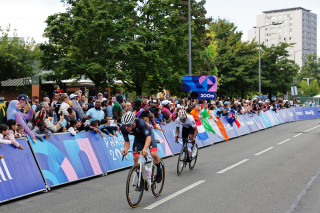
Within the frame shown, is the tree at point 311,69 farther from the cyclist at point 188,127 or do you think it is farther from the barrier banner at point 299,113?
the cyclist at point 188,127

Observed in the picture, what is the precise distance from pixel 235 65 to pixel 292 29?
428 feet

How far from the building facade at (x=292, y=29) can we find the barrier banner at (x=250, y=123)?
149m

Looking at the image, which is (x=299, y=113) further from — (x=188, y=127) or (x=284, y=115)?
(x=188, y=127)

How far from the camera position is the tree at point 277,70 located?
5684 centimetres

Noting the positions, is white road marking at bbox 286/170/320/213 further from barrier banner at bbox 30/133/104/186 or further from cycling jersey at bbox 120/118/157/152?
barrier banner at bbox 30/133/104/186

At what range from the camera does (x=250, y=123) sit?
2572cm

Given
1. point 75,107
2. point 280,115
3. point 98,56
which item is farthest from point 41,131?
point 280,115

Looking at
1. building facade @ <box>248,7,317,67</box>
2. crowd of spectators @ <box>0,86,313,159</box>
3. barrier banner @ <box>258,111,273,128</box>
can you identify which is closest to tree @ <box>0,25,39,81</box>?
barrier banner @ <box>258,111,273,128</box>

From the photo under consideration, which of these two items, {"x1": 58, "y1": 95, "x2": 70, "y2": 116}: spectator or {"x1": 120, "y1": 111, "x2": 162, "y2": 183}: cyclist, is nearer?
{"x1": 120, "y1": 111, "x2": 162, "y2": 183}: cyclist

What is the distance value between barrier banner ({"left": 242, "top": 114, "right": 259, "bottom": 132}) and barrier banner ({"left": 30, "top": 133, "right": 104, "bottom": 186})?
1569 centimetres

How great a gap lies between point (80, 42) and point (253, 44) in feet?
109

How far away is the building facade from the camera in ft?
563

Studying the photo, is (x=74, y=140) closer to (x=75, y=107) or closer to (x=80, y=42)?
(x=75, y=107)

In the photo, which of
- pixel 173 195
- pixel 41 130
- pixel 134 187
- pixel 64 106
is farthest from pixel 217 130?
pixel 134 187
